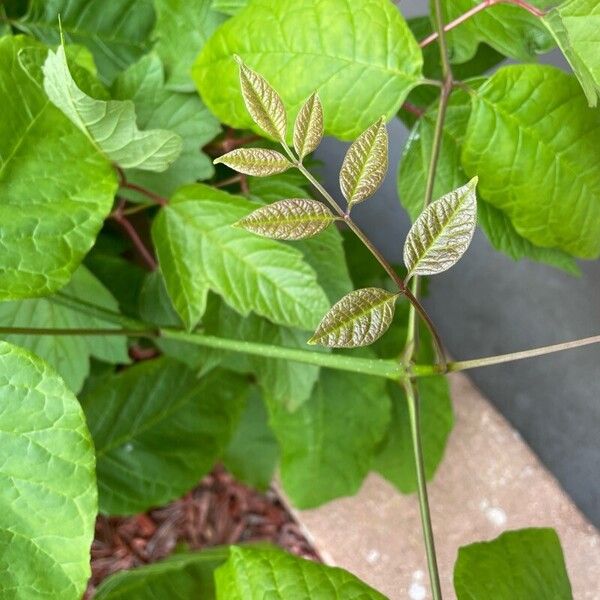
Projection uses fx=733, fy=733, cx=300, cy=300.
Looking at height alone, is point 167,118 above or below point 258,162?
below

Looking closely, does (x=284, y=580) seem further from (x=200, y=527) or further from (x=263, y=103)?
(x=200, y=527)

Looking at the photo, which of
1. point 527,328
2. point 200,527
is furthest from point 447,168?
point 200,527

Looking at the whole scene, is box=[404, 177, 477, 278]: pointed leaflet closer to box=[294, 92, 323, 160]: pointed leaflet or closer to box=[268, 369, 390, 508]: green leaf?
box=[294, 92, 323, 160]: pointed leaflet

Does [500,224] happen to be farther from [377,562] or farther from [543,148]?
[377,562]

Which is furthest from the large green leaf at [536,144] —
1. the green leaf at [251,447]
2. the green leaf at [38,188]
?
the green leaf at [251,447]

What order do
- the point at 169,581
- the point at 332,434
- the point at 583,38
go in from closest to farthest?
1. the point at 583,38
2. the point at 169,581
3. the point at 332,434

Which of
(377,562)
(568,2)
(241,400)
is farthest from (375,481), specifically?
(568,2)
